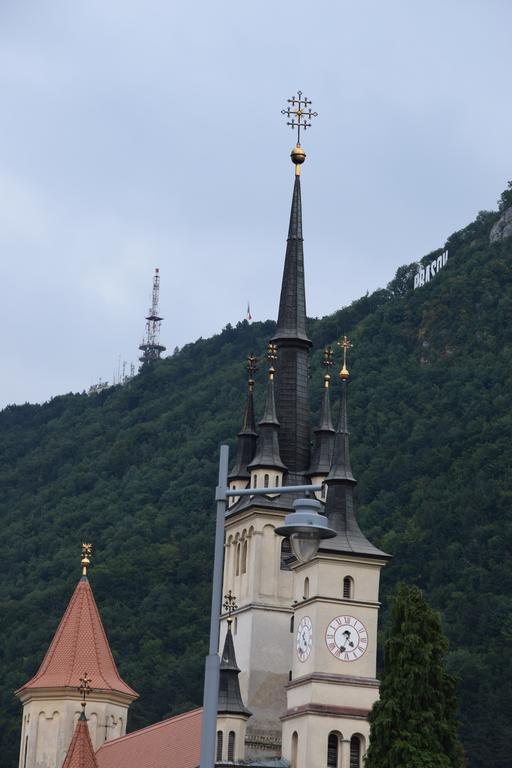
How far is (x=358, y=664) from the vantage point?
5753 centimetres

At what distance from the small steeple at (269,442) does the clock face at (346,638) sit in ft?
29.0

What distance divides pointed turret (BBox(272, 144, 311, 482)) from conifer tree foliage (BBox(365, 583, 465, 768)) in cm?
1472


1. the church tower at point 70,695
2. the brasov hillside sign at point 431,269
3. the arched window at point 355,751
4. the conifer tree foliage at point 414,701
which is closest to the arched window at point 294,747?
the arched window at point 355,751

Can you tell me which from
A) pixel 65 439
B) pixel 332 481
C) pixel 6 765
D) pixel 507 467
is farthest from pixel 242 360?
pixel 332 481

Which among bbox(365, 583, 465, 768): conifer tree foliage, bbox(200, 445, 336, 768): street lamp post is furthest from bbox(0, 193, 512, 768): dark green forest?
bbox(200, 445, 336, 768): street lamp post

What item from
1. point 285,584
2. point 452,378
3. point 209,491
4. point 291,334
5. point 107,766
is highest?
point 452,378

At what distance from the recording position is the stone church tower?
5697 cm

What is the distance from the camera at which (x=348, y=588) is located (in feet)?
192

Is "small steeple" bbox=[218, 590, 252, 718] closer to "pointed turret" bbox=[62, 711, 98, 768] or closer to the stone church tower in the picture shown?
the stone church tower

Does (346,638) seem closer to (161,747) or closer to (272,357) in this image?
(161,747)

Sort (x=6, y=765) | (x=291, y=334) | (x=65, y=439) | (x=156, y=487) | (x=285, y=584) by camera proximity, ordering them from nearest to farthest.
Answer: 1. (x=285, y=584)
2. (x=291, y=334)
3. (x=6, y=765)
4. (x=156, y=487)
5. (x=65, y=439)

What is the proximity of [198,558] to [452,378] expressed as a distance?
26.3m

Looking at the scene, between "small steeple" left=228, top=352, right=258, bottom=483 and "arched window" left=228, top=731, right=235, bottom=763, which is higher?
"small steeple" left=228, top=352, right=258, bottom=483

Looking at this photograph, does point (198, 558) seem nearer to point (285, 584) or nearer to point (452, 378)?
point (452, 378)
